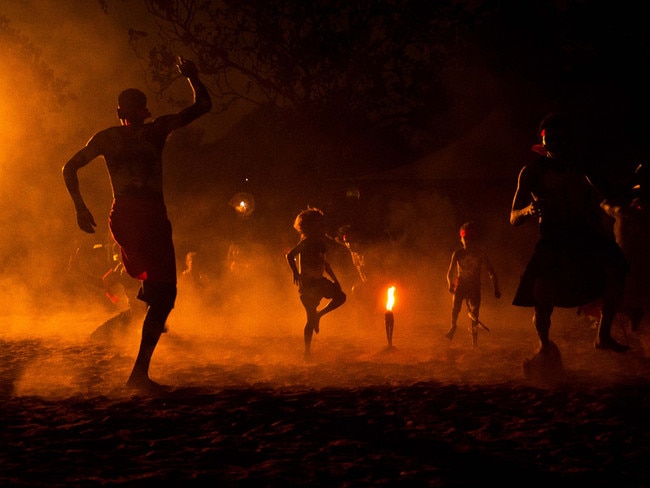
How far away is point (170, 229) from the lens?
5934mm

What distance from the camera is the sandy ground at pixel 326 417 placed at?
3572 mm

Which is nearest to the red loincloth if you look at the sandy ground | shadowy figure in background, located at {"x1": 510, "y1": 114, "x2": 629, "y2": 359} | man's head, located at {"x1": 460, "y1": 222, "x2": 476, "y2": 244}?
the sandy ground

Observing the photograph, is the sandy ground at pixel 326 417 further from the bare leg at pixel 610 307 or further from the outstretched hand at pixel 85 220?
the outstretched hand at pixel 85 220

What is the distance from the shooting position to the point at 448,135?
24.0 meters

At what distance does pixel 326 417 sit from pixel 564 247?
2.52m

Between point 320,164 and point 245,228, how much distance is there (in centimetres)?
307

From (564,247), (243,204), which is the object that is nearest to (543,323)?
(564,247)

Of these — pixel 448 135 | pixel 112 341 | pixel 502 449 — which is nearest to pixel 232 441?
pixel 502 449

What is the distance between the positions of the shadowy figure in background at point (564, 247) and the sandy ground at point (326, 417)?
66cm

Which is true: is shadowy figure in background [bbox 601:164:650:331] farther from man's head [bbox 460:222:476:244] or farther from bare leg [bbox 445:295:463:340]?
bare leg [bbox 445:295:463:340]

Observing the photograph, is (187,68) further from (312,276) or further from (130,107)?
(312,276)

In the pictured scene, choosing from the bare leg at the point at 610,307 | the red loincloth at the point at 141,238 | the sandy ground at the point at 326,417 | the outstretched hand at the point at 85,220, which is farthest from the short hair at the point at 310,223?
the bare leg at the point at 610,307

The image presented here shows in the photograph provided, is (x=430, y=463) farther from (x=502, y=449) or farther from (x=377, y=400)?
(x=377, y=400)

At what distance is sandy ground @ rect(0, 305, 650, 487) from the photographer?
141 inches
